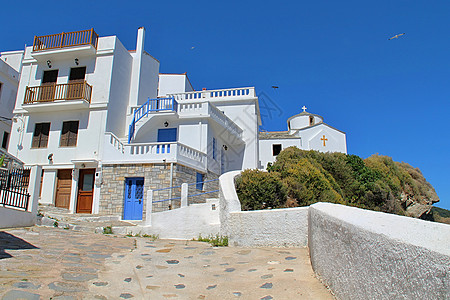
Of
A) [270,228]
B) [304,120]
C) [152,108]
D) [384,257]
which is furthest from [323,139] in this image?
[384,257]

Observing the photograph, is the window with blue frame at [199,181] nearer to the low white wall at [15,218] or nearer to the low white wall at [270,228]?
the low white wall at [15,218]

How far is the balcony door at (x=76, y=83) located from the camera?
56.9 feet

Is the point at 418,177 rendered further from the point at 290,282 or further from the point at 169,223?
the point at 290,282

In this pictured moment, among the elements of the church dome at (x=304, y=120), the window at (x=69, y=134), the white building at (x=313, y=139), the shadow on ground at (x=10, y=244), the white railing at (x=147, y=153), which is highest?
the church dome at (x=304, y=120)

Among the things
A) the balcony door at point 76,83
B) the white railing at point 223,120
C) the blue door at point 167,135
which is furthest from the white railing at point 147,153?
the balcony door at point 76,83

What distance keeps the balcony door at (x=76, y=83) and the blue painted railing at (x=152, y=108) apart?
3.08 meters

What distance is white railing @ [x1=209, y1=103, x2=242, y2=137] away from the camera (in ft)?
58.4

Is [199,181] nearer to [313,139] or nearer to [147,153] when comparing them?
[147,153]

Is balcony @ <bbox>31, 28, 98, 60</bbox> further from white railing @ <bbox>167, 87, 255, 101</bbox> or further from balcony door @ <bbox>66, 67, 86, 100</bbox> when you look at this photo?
white railing @ <bbox>167, 87, 255, 101</bbox>

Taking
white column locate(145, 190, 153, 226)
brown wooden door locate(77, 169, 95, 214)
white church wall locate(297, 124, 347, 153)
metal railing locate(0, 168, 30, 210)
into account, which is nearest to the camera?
metal railing locate(0, 168, 30, 210)

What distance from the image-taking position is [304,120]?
37.7 m

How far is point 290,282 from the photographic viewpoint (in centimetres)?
432

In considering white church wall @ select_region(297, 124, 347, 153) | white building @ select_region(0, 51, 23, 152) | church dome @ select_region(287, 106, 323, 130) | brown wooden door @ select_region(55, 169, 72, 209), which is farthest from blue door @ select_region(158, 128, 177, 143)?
church dome @ select_region(287, 106, 323, 130)

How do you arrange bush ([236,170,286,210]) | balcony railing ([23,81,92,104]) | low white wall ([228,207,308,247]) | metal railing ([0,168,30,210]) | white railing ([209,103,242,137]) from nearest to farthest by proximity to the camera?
low white wall ([228,207,308,247]), metal railing ([0,168,30,210]), bush ([236,170,286,210]), balcony railing ([23,81,92,104]), white railing ([209,103,242,137])
